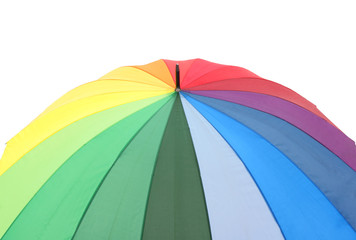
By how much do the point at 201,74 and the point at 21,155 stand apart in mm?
1795

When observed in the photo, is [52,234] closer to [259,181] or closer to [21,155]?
[21,155]

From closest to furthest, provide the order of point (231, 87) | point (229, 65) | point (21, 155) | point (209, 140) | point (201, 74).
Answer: point (209, 140) < point (21, 155) < point (231, 87) < point (201, 74) < point (229, 65)

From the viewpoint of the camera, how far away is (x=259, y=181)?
7.48 ft

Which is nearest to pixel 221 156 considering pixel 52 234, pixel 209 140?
pixel 209 140

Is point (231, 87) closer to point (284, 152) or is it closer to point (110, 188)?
point (284, 152)

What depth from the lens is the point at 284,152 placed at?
251 cm

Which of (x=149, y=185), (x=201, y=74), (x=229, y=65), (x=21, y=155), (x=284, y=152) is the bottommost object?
(x=149, y=185)

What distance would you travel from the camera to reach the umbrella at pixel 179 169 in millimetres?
2170

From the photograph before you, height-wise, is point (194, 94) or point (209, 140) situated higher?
point (194, 94)

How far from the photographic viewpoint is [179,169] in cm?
229

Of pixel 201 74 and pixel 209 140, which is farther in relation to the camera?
pixel 201 74

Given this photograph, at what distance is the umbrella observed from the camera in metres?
2.17

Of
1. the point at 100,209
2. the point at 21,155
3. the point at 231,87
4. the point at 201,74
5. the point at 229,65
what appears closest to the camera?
the point at 100,209

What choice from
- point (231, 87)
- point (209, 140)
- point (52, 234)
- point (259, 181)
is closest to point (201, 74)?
point (231, 87)
